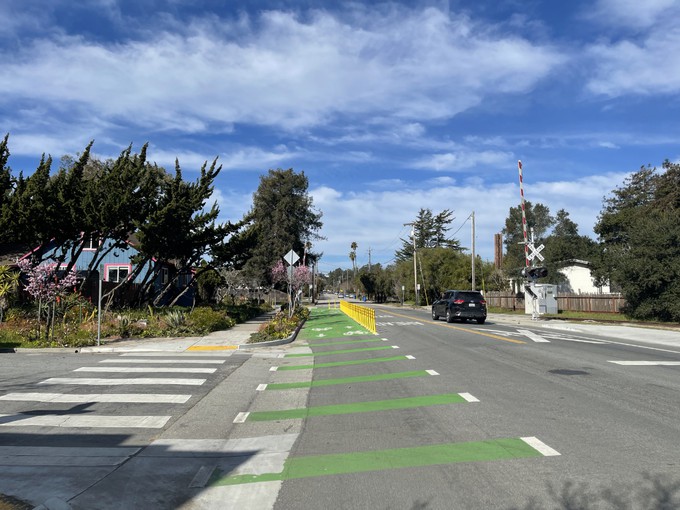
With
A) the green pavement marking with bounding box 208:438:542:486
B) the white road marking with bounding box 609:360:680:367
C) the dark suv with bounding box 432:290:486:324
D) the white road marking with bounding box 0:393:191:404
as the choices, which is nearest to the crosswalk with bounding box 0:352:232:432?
the white road marking with bounding box 0:393:191:404

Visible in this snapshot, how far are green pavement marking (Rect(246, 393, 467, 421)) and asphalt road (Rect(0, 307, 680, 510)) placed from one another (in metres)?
0.05

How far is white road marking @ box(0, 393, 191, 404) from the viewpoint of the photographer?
9.11 meters

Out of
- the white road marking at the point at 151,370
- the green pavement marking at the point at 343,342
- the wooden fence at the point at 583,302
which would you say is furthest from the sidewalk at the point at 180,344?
the wooden fence at the point at 583,302

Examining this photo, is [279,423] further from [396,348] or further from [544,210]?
[544,210]

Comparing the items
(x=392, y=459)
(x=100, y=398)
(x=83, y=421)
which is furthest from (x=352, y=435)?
(x=100, y=398)

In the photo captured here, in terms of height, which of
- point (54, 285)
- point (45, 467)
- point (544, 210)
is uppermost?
point (544, 210)

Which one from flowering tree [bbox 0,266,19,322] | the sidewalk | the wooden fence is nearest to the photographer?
the sidewalk

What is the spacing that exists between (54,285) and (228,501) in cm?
1443

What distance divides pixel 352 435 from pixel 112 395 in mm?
4977

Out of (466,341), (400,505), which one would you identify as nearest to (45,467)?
(400,505)

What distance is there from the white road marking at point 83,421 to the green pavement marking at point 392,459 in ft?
8.36

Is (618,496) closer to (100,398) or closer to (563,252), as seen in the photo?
(100,398)

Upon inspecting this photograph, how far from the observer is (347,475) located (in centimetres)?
543

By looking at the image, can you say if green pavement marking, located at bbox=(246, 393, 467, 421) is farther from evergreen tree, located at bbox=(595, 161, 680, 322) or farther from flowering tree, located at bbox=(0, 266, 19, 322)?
evergreen tree, located at bbox=(595, 161, 680, 322)
